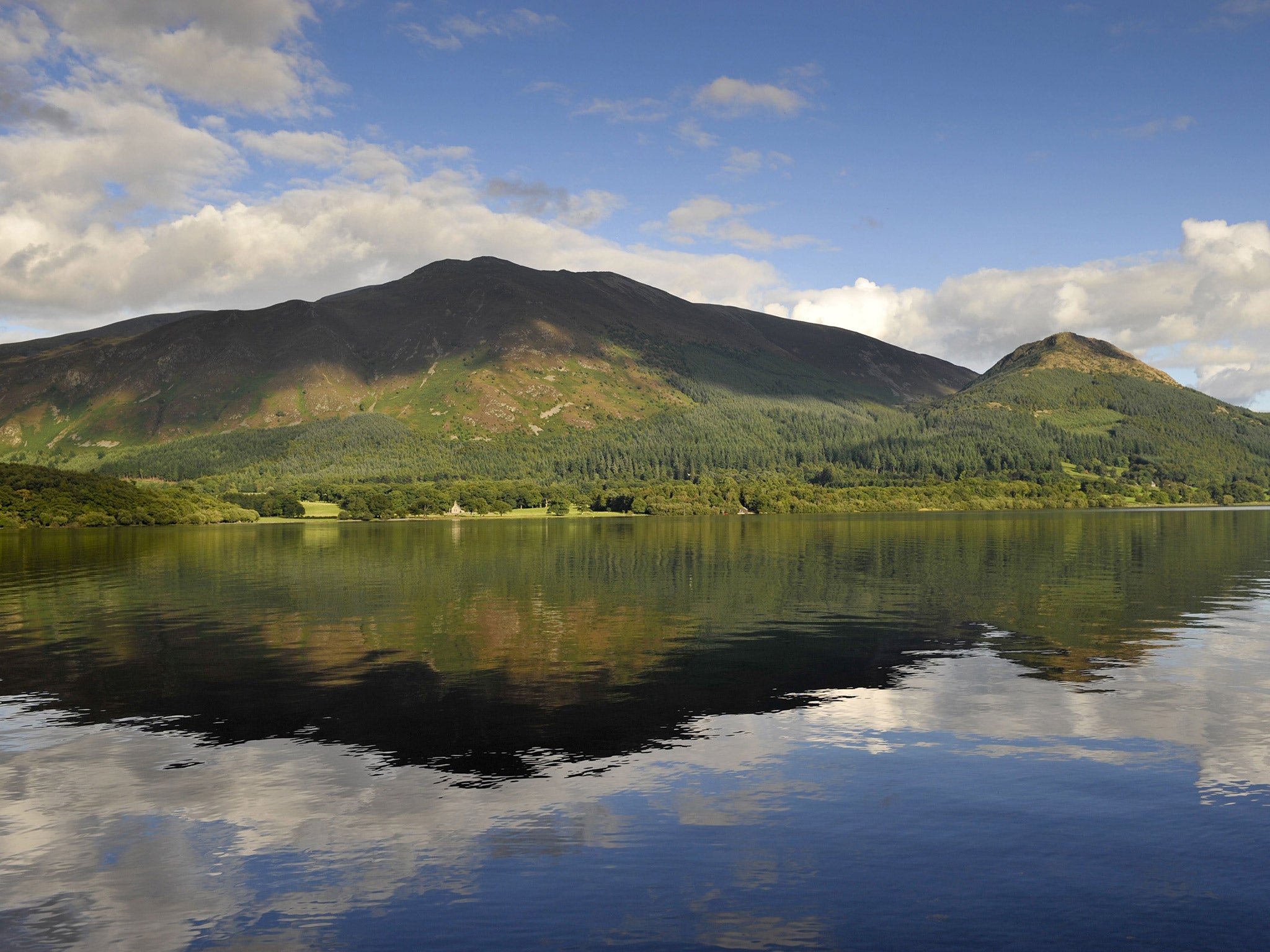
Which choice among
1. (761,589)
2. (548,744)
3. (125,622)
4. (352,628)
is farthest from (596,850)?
(761,589)

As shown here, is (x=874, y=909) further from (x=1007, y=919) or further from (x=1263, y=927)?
(x=1263, y=927)

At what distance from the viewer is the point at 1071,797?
2283cm

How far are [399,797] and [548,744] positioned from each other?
215 inches

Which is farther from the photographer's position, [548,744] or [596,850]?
[548,744]

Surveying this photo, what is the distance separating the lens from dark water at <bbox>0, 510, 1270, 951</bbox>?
17.1 metres

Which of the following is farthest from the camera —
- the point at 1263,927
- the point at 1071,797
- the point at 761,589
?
the point at 761,589

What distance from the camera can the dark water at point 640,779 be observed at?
56.0 feet

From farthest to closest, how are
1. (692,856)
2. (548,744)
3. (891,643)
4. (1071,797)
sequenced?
(891,643), (548,744), (1071,797), (692,856)

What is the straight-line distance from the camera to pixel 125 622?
180 ft

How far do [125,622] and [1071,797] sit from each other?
A: 51873mm

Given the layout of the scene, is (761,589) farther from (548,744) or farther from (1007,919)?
(1007,919)

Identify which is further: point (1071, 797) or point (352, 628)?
point (352, 628)

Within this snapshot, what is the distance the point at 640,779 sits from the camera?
24.4 m

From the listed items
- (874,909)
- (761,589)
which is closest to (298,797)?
(874,909)
